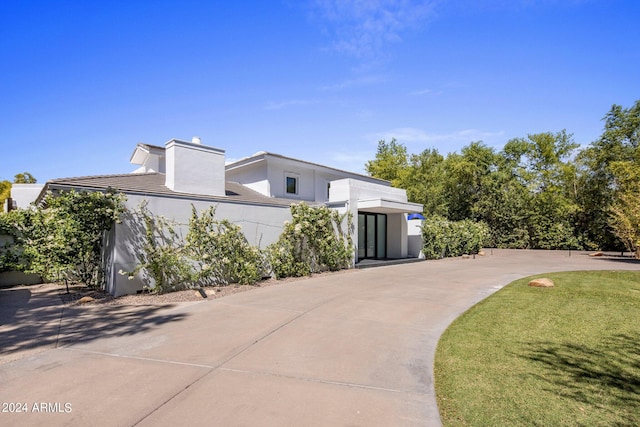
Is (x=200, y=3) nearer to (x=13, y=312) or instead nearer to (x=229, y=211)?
(x=229, y=211)

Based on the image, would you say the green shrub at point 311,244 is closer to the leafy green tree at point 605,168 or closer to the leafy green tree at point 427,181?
the leafy green tree at point 605,168

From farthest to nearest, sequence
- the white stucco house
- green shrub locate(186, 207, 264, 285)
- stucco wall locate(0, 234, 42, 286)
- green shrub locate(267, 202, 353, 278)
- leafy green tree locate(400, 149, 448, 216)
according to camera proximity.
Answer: leafy green tree locate(400, 149, 448, 216), green shrub locate(267, 202, 353, 278), stucco wall locate(0, 234, 42, 286), green shrub locate(186, 207, 264, 285), the white stucco house

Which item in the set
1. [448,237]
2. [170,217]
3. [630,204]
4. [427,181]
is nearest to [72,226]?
[170,217]

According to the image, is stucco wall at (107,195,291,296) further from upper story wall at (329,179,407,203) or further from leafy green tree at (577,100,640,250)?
leafy green tree at (577,100,640,250)

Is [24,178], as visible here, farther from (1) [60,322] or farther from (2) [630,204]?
(2) [630,204]

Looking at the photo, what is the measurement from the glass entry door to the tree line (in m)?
12.0

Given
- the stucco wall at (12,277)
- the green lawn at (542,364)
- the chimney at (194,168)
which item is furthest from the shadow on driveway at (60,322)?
the green lawn at (542,364)

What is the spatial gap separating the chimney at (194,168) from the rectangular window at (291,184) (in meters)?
5.65

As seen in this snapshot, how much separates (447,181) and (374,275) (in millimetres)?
22585

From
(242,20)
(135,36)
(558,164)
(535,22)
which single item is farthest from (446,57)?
(558,164)

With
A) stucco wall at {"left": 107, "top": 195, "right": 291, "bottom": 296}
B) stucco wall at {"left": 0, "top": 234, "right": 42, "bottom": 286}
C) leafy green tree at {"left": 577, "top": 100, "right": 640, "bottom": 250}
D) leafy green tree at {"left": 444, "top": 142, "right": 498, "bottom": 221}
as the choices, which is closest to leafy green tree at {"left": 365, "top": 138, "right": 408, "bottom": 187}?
leafy green tree at {"left": 444, "top": 142, "right": 498, "bottom": 221}

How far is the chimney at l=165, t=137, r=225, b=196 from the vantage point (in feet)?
37.7

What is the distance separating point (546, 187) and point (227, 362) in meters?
35.9

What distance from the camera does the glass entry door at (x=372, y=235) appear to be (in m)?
17.8
